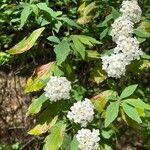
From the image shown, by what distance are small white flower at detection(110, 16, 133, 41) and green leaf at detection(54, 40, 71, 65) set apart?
30 cm

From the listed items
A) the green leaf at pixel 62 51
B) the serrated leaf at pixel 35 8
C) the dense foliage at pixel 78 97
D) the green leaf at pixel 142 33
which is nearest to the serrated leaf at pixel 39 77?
the dense foliage at pixel 78 97

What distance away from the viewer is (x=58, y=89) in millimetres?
2334

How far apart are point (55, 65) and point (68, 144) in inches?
19.5

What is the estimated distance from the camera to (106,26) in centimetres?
288

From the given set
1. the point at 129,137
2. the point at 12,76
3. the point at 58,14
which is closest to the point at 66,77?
the point at 58,14

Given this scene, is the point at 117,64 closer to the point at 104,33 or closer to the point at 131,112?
the point at 131,112

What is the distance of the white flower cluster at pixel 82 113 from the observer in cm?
228

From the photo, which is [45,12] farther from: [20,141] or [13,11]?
[20,141]

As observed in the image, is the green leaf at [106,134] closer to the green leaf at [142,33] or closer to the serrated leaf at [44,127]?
the serrated leaf at [44,127]

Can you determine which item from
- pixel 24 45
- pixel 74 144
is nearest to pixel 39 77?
pixel 24 45

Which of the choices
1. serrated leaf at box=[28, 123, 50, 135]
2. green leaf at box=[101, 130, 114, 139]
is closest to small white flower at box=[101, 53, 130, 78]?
green leaf at box=[101, 130, 114, 139]

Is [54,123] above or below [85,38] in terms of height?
below

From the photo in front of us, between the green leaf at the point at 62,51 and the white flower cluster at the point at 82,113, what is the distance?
298 millimetres

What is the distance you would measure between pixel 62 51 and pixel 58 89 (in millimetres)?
257
